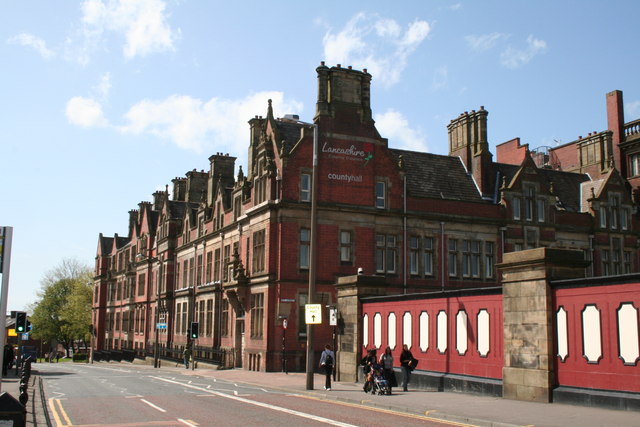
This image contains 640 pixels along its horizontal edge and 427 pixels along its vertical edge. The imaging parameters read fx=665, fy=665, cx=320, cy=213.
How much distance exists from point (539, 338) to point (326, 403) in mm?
6301

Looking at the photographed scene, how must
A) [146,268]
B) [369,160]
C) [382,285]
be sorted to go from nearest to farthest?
[382,285]
[369,160]
[146,268]

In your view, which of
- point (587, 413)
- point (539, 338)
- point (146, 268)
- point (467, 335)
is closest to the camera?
point (587, 413)

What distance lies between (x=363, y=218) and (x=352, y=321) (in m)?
12.3

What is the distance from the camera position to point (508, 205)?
44.2 m

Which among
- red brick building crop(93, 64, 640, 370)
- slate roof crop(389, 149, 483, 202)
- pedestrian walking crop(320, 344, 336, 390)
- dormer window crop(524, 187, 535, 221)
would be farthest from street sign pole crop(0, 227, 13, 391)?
dormer window crop(524, 187, 535, 221)

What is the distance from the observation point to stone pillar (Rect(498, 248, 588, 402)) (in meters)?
17.6

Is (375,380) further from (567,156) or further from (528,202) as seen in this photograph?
(567,156)

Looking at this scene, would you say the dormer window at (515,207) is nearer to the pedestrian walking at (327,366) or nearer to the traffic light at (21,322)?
the pedestrian walking at (327,366)

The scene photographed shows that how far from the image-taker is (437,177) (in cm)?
4438

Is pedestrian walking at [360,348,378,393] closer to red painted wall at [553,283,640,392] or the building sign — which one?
red painted wall at [553,283,640,392]

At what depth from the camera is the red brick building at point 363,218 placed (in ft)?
124

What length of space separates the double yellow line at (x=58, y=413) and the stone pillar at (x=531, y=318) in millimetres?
11539

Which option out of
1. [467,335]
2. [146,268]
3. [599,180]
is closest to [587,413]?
[467,335]

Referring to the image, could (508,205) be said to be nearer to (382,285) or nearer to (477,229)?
(477,229)
